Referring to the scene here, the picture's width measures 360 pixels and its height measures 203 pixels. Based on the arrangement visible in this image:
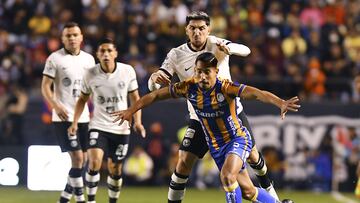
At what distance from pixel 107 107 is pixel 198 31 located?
2541 mm

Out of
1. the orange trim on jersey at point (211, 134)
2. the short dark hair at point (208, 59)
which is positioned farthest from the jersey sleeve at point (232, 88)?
the orange trim on jersey at point (211, 134)

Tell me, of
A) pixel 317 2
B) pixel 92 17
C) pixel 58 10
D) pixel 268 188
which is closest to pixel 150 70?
pixel 92 17

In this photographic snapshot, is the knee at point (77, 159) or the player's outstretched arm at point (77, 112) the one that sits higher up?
the player's outstretched arm at point (77, 112)

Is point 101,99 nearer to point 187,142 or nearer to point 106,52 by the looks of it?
point 106,52

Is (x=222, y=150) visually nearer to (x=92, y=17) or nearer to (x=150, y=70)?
(x=150, y=70)

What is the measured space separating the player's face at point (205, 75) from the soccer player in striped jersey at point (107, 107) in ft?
8.48

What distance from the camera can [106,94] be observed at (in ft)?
46.3

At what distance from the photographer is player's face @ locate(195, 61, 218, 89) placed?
11.4 metres

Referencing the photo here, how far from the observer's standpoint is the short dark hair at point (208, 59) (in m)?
11.4

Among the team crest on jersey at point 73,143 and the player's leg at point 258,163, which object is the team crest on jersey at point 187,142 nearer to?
the player's leg at point 258,163

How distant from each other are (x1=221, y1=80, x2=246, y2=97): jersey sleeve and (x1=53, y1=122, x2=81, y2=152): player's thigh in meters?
3.32

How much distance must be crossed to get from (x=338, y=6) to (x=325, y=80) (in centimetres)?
313

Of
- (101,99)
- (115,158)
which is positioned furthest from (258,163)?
(101,99)

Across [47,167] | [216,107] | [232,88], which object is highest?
[232,88]
